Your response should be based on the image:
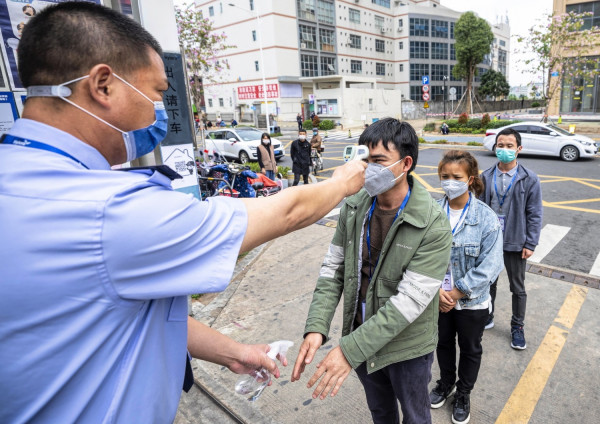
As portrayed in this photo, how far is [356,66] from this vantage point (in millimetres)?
48688

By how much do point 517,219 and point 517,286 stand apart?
0.64m

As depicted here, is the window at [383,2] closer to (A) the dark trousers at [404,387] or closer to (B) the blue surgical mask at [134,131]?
(A) the dark trousers at [404,387]

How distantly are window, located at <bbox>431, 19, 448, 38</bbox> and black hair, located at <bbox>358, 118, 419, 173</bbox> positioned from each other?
60.3m

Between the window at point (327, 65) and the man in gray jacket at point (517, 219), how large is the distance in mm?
43721

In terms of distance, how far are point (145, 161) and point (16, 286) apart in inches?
123

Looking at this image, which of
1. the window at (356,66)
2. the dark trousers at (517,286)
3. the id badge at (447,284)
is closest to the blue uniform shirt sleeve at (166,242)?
the id badge at (447,284)

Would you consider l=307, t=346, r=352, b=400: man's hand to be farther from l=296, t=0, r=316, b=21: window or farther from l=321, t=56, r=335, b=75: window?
l=321, t=56, r=335, b=75: window

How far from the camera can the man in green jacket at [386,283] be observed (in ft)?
5.98

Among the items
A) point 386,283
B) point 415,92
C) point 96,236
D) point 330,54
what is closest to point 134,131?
point 96,236

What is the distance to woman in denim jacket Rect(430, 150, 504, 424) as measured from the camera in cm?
260

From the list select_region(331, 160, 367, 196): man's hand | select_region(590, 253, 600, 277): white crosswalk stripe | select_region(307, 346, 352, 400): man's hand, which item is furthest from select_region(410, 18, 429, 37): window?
select_region(307, 346, 352, 400): man's hand

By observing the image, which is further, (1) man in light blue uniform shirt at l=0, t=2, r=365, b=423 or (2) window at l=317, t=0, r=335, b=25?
(2) window at l=317, t=0, r=335, b=25

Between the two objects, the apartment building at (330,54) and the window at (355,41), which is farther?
the window at (355,41)

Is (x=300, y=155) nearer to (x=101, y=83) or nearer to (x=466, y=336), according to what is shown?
(x=466, y=336)
